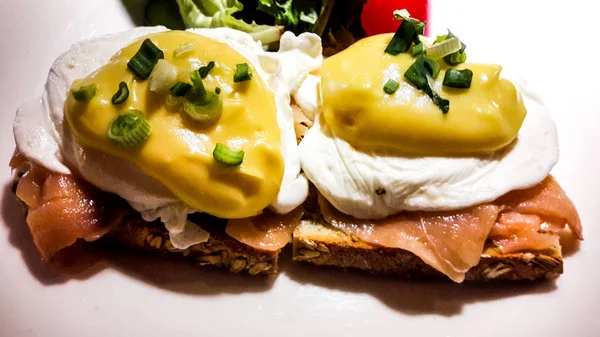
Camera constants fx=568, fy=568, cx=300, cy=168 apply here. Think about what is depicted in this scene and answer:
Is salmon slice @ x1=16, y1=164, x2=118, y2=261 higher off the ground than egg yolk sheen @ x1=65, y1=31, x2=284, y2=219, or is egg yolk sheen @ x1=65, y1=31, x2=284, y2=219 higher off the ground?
egg yolk sheen @ x1=65, y1=31, x2=284, y2=219

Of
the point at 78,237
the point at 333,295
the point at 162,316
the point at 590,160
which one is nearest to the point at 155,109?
the point at 78,237

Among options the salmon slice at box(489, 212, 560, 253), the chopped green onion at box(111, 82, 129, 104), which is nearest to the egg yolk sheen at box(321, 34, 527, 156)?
the salmon slice at box(489, 212, 560, 253)

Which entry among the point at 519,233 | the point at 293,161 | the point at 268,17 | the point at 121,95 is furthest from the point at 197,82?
the point at 519,233

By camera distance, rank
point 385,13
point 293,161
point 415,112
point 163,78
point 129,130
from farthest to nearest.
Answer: point 385,13 → point 293,161 → point 415,112 → point 163,78 → point 129,130

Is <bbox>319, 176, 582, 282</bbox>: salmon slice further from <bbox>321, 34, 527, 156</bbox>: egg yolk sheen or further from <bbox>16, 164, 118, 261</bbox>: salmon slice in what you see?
<bbox>16, 164, 118, 261</bbox>: salmon slice

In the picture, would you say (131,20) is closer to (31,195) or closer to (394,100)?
(31,195)

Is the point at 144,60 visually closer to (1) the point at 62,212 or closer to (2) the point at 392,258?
(1) the point at 62,212

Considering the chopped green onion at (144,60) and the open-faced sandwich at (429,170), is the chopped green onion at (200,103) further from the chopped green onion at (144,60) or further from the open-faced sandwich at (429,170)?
the open-faced sandwich at (429,170)
